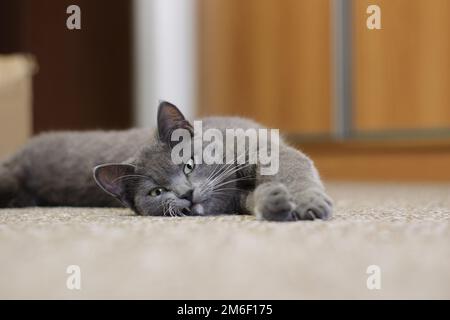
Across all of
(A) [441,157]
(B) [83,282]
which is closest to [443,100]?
(A) [441,157]

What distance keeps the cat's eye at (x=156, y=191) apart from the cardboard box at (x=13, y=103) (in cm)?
209

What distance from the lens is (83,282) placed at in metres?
0.68

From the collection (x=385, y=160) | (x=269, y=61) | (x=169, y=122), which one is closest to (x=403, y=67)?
(x=385, y=160)

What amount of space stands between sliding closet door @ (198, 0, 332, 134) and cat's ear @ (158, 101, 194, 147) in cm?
196

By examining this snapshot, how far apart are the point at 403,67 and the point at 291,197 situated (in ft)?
6.61

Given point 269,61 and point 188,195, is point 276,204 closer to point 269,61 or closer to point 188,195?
point 188,195

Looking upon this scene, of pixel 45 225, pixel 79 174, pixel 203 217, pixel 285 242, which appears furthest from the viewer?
pixel 79 174

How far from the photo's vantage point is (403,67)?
9.41 ft

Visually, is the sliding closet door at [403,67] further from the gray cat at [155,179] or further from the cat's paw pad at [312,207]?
the cat's paw pad at [312,207]

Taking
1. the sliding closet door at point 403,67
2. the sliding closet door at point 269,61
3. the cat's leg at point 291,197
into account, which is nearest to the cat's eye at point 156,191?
the cat's leg at point 291,197

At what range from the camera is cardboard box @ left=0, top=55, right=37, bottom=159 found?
3158 millimetres

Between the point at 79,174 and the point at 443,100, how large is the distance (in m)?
1.82

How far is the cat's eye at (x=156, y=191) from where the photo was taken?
48.5 inches

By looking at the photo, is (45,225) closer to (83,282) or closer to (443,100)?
(83,282)
